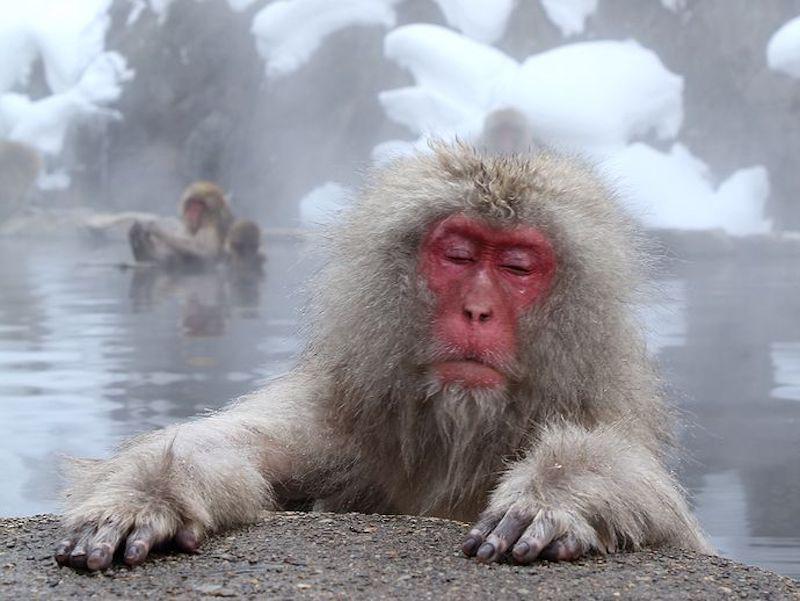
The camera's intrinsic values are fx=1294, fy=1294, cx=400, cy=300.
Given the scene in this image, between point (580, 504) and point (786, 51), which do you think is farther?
point (786, 51)

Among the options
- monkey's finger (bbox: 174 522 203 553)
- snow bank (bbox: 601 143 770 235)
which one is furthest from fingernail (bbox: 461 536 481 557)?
snow bank (bbox: 601 143 770 235)

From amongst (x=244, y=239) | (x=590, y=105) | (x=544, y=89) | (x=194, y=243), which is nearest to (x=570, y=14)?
(x=544, y=89)

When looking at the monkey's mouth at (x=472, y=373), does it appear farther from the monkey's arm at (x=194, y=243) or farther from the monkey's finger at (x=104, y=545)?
the monkey's arm at (x=194, y=243)

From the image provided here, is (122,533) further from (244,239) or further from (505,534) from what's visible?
(244,239)

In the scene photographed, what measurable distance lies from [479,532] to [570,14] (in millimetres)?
8877

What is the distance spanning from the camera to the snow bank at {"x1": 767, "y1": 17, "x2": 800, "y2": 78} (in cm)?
984

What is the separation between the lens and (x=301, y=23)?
11.7m

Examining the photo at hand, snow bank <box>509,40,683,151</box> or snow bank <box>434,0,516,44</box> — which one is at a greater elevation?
snow bank <box>434,0,516,44</box>

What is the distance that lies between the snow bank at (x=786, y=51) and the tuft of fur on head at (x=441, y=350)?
282 inches

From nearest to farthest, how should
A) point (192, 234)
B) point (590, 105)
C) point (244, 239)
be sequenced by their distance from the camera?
point (590, 105), point (244, 239), point (192, 234)

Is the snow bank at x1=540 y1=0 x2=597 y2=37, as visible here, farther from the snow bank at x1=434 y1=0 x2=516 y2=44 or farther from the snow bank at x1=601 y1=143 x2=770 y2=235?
the snow bank at x1=601 y1=143 x2=770 y2=235

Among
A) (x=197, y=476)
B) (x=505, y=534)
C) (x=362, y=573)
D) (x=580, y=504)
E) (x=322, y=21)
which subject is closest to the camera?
(x=362, y=573)

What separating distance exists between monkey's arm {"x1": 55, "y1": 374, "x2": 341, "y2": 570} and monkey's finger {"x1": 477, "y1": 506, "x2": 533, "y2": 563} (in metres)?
0.60

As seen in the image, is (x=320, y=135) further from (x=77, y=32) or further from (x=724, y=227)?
(x=724, y=227)
